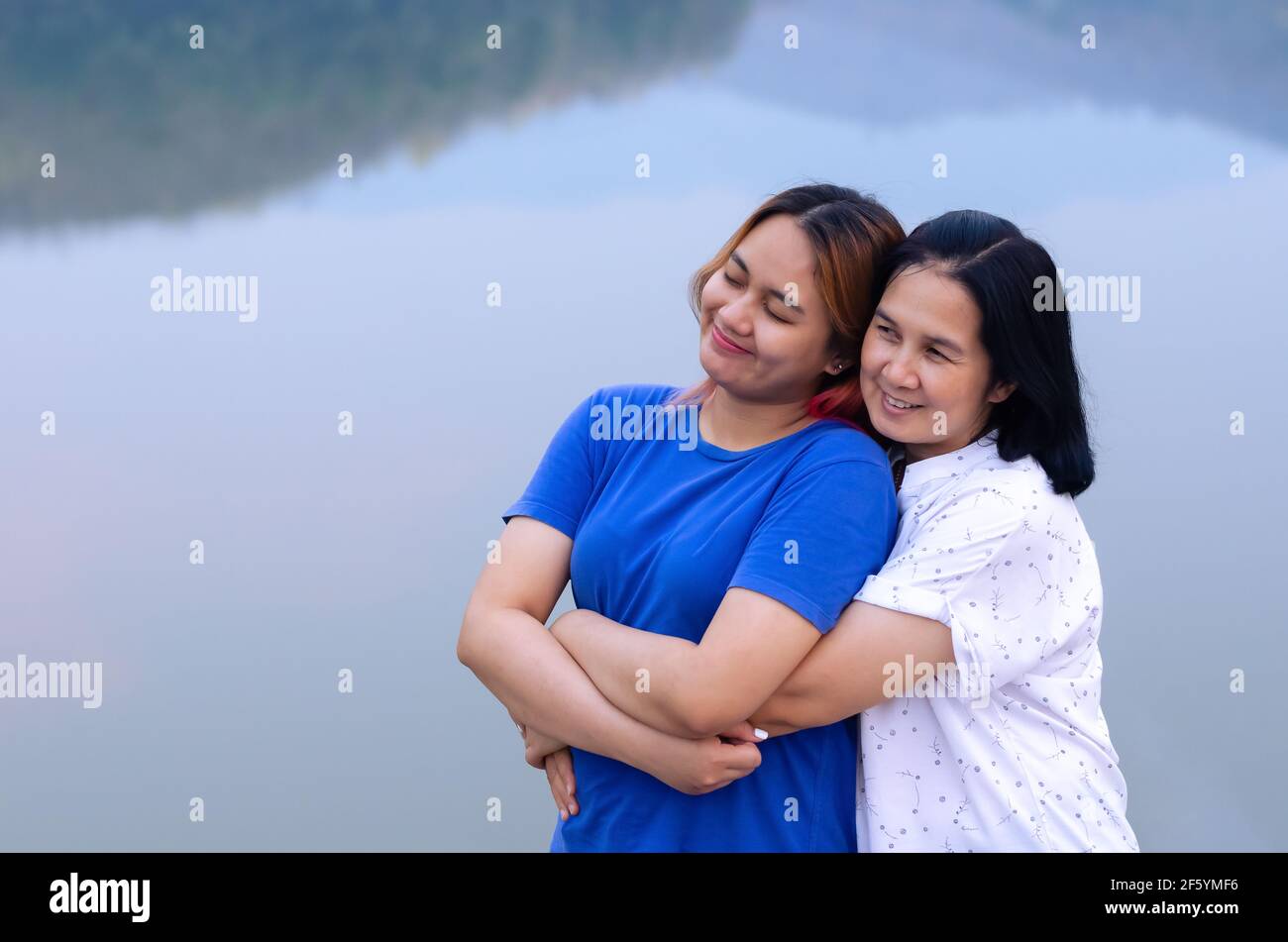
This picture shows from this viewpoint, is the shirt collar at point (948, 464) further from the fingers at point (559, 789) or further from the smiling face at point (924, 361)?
the fingers at point (559, 789)

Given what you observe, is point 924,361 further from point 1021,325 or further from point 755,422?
point 755,422

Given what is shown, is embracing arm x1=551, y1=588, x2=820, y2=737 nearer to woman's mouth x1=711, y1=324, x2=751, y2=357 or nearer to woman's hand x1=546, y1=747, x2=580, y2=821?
woman's hand x1=546, y1=747, x2=580, y2=821

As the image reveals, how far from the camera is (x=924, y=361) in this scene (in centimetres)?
166

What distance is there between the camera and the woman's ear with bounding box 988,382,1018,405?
1.71m

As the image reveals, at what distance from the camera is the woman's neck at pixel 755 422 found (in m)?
1.77

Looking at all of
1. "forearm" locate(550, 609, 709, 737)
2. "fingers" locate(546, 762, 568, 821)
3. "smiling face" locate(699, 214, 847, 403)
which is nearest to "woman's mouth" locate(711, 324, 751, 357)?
"smiling face" locate(699, 214, 847, 403)

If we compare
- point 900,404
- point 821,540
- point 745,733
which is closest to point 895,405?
point 900,404

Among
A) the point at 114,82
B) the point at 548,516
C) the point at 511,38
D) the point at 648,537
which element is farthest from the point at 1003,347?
the point at 114,82

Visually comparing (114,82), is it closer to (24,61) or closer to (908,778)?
(24,61)

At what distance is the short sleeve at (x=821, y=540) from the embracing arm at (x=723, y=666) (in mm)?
21

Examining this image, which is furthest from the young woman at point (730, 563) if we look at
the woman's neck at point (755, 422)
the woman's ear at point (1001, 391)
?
the woman's ear at point (1001, 391)

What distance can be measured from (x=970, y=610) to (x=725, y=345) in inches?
17.8

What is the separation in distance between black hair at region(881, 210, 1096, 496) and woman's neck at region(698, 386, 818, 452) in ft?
0.70
